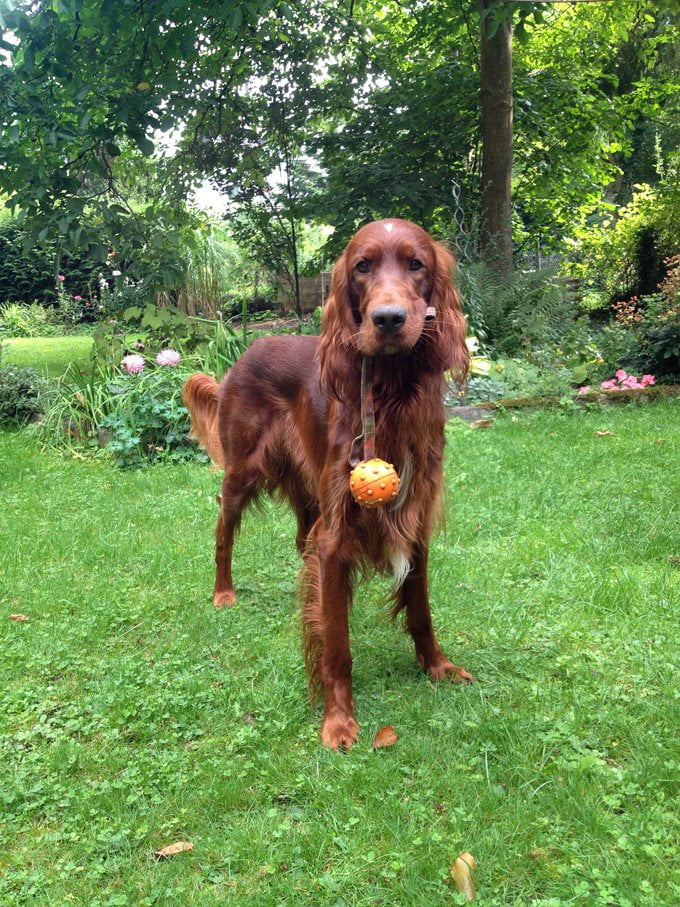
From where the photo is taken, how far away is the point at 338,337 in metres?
2.14

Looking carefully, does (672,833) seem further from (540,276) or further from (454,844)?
(540,276)

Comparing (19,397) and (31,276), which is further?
(31,276)

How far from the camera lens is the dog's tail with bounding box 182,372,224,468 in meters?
3.80

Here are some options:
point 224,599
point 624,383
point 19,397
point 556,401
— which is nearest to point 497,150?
point 624,383

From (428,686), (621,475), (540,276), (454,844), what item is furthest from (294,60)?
(454,844)

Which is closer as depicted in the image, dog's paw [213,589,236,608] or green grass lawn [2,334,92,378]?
dog's paw [213,589,236,608]

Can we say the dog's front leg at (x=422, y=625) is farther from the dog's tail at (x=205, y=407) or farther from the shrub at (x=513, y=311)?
the shrub at (x=513, y=311)

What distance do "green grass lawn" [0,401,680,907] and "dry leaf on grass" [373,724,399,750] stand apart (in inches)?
1.0

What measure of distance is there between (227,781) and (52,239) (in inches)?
220

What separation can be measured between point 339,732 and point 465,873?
0.67 m

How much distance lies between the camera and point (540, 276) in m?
7.79

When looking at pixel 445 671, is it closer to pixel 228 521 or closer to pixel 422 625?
pixel 422 625

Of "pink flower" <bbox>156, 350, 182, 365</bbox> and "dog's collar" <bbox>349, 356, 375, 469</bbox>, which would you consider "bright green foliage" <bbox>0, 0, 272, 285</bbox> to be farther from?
"dog's collar" <bbox>349, 356, 375, 469</bbox>

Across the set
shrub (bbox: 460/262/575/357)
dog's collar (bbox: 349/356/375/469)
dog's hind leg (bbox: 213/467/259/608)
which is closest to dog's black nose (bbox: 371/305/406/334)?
dog's collar (bbox: 349/356/375/469)
